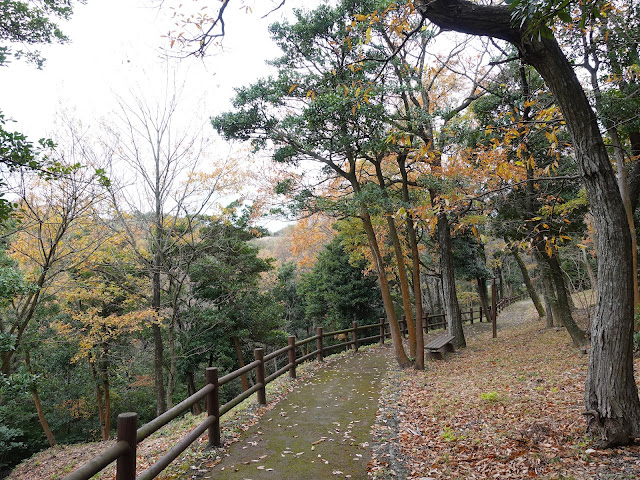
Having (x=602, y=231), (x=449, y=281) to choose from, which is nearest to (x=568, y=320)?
(x=449, y=281)

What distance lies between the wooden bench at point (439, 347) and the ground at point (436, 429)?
1.26 metres

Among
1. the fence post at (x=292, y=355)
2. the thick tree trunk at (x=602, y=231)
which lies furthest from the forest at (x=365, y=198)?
the fence post at (x=292, y=355)

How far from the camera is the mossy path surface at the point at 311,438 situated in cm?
402

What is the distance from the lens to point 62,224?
848cm

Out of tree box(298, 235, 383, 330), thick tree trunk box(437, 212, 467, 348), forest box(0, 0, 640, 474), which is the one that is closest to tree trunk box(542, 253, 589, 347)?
forest box(0, 0, 640, 474)

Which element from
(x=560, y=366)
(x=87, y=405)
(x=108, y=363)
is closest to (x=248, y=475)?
(x=560, y=366)

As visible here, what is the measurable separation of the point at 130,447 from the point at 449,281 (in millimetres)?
10256

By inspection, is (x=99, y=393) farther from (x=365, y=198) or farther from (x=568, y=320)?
(x=568, y=320)

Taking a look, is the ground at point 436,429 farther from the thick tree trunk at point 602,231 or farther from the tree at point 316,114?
the tree at point 316,114

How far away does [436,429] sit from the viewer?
16.1 ft

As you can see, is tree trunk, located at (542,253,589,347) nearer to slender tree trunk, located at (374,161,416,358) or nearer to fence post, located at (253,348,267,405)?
slender tree trunk, located at (374,161,416,358)

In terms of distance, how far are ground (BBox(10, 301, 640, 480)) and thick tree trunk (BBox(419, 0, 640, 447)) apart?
373 millimetres

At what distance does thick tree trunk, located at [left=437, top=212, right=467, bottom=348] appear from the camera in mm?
11484

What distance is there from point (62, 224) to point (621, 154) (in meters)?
12.1
